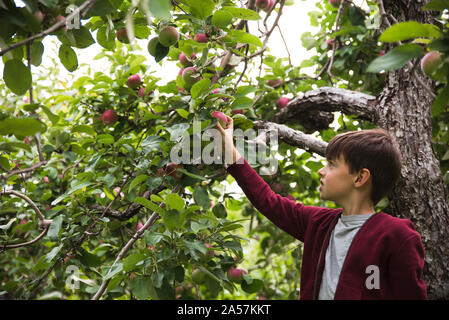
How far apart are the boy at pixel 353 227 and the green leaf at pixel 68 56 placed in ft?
1.34

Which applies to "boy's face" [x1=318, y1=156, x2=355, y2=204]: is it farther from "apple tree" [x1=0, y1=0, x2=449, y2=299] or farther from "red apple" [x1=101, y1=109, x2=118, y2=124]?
"red apple" [x1=101, y1=109, x2=118, y2=124]

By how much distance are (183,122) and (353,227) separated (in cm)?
55

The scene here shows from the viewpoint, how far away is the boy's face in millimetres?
988

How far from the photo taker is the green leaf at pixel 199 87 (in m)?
1.00

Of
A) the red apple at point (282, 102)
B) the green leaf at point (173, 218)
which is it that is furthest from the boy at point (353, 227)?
the red apple at point (282, 102)

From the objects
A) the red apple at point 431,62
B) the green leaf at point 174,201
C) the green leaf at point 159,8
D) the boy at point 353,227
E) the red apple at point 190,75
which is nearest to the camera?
the green leaf at point 159,8

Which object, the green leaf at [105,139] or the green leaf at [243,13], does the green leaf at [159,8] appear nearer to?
the green leaf at [243,13]

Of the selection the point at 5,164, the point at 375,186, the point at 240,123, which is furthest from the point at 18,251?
the point at 375,186

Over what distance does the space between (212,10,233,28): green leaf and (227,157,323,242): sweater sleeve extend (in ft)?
1.25

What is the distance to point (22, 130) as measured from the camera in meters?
0.65

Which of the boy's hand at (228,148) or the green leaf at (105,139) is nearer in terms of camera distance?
the boy's hand at (228,148)

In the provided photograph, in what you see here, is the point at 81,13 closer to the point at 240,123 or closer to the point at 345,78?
the point at 240,123

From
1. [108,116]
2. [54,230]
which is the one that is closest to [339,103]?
[108,116]

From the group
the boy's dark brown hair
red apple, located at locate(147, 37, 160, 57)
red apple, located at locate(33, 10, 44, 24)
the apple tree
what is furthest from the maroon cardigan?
red apple, located at locate(33, 10, 44, 24)
